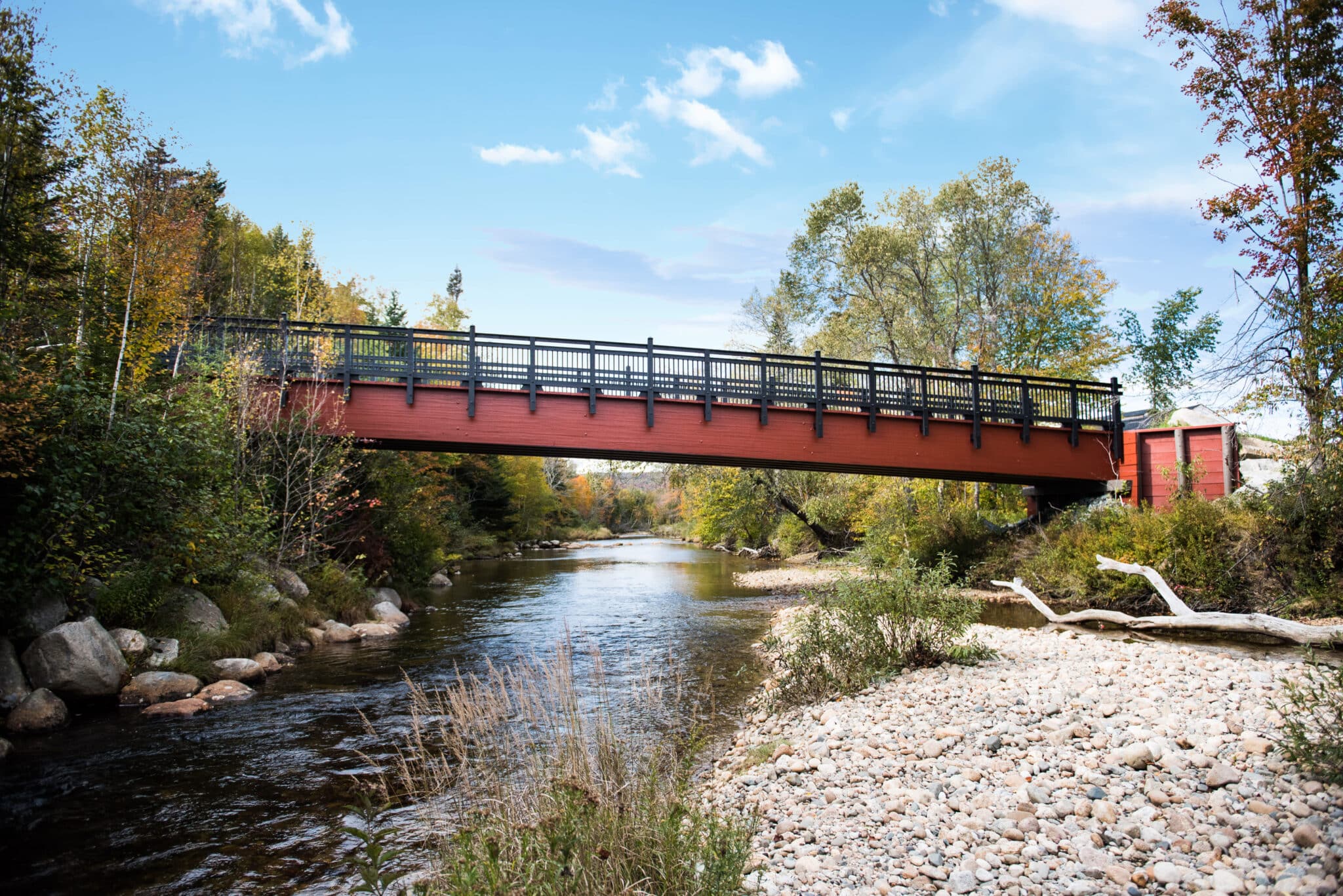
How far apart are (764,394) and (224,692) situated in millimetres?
12502

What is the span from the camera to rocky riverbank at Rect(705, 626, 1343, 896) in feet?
12.9

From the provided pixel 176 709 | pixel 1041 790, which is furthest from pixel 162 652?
pixel 1041 790

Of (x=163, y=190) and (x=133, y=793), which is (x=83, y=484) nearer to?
(x=133, y=793)

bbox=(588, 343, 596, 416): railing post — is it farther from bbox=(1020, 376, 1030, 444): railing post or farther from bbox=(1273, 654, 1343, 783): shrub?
bbox=(1273, 654, 1343, 783): shrub

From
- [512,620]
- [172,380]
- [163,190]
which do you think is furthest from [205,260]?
[512,620]

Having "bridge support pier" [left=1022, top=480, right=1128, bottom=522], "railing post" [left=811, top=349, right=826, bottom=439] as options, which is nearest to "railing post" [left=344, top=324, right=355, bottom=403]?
"railing post" [left=811, top=349, right=826, bottom=439]

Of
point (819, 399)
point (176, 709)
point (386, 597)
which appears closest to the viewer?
point (176, 709)

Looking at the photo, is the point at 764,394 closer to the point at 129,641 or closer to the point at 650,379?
the point at 650,379

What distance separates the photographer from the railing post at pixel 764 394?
17.5 meters

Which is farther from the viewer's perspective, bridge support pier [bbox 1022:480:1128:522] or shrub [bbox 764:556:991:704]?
bridge support pier [bbox 1022:480:1128:522]

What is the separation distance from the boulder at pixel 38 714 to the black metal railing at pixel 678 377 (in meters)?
8.02

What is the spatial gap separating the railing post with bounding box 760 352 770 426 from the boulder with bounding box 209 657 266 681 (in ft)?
38.7

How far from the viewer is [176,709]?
29.5ft

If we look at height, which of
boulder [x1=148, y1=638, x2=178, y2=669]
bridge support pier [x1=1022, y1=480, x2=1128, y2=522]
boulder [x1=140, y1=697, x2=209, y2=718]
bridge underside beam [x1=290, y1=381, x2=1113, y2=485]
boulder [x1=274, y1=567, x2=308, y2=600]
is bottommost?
boulder [x1=140, y1=697, x2=209, y2=718]
